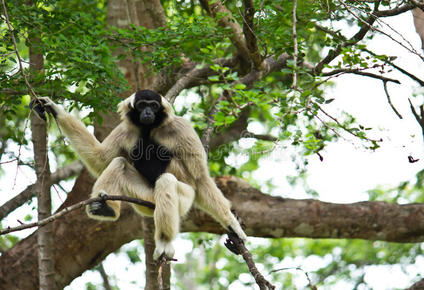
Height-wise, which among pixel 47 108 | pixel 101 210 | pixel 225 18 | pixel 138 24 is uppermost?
pixel 138 24

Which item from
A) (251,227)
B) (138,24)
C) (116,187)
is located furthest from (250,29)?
(138,24)

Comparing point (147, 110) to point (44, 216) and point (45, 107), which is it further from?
point (44, 216)

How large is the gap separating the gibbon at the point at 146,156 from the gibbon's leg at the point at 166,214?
145 millimetres

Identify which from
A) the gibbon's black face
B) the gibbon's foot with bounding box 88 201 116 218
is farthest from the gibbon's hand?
the gibbon's foot with bounding box 88 201 116 218

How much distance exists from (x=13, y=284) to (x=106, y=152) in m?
3.09

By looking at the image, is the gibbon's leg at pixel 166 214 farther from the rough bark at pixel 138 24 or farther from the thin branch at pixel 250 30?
the thin branch at pixel 250 30

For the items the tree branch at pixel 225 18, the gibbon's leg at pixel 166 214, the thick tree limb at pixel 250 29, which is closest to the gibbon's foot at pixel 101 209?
the gibbon's leg at pixel 166 214

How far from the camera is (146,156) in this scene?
598 centimetres

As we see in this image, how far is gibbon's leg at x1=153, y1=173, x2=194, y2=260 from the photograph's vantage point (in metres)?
5.18

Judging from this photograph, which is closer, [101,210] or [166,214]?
[166,214]

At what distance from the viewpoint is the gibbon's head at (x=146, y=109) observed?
570 cm

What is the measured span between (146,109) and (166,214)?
1.34m

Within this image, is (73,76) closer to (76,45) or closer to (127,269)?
(76,45)

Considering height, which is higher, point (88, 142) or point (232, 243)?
point (88, 142)
